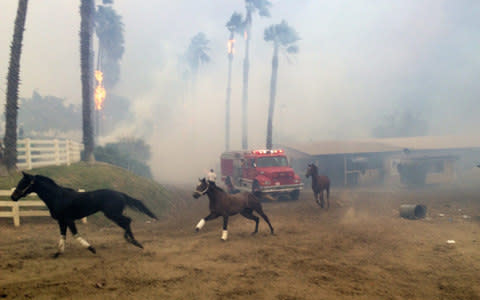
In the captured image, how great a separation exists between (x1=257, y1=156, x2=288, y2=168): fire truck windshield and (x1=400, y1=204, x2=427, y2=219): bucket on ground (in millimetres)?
8547

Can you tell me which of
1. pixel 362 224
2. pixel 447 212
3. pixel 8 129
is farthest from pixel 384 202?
pixel 8 129

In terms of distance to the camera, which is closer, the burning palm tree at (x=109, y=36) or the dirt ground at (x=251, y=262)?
the dirt ground at (x=251, y=262)

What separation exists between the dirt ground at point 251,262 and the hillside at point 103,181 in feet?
10.8

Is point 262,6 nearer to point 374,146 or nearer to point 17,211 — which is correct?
point 374,146

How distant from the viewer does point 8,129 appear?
15.7m

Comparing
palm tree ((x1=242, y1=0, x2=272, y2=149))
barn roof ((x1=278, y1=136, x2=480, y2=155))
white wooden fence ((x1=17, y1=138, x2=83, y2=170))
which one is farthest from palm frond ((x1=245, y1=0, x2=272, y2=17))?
white wooden fence ((x1=17, y1=138, x2=83, y2=170))

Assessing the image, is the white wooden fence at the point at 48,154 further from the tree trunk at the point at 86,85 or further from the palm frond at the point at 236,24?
the palm frond at the point at 236,24

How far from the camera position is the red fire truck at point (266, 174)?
21703 mm

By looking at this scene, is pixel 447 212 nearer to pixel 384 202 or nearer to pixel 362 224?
pixel 384 202

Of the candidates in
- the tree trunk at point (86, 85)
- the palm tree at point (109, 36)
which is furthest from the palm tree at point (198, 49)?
the tree trunk at point (86, 85)

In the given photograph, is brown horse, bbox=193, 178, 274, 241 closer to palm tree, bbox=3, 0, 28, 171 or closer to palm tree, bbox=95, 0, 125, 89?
palm tree, bbox=3, 0, 28, 171

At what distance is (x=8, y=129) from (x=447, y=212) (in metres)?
20.3

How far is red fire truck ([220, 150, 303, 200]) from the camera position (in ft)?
71.2

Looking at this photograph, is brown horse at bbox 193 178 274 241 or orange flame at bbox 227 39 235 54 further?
orange flame at bbox 227 39 235 54
